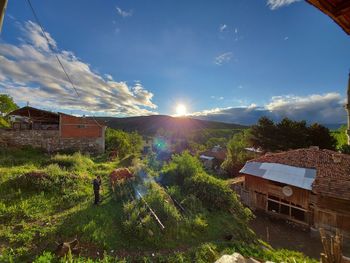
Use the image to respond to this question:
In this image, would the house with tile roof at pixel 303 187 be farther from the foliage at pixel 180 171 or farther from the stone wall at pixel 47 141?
the stone wall at pixel 47 141

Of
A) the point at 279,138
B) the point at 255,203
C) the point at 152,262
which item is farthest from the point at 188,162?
the point at 279,138

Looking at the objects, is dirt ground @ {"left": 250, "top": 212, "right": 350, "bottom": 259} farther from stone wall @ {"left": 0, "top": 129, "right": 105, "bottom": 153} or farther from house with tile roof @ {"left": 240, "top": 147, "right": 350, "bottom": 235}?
stone wall @ {"left": 0, "top": 129, "right": 105, "bottom": 153}

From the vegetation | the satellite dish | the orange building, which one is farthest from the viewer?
the vegetation

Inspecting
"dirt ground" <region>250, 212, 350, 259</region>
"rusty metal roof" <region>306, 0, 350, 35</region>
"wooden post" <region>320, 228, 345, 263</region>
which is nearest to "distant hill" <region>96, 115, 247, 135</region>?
"dirt ground" <region>250, 212, 350, 259</region>

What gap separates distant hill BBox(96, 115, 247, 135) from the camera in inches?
5027

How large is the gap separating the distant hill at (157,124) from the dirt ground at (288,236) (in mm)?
105770

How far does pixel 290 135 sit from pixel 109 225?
34120 mm

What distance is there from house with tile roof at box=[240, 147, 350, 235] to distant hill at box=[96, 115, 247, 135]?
102 meters

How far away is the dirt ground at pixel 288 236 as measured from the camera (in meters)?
13.5

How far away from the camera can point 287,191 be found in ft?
58.6

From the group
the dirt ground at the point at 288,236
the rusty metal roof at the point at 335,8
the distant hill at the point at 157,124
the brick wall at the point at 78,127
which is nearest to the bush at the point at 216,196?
the dirt ground at the point at 288,236

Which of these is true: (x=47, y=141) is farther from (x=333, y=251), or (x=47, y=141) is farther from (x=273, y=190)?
(x=333, y=251)

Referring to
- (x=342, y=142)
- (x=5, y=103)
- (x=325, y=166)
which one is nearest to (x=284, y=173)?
(x=325, y=166)

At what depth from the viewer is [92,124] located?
31.5m
